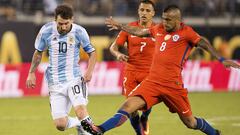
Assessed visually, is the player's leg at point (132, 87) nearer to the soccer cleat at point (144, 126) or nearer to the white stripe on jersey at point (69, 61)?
the soccer cleat at point (144, 126)

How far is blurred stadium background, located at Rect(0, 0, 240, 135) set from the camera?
1769cm

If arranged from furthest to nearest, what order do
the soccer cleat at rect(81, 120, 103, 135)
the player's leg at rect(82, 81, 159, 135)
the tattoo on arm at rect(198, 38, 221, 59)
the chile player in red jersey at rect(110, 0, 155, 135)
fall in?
1. the chile player in red jersey at rect(110, 0, 155, 135)
2. the tattoo on arm at rect(198, 38, 221, 59)
3. the player's leg at rect(82, 81, 159, 135)
4. the soccer cleat at rect(81, 120, 103, 135)

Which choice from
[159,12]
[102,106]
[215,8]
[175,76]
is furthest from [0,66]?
[175,76]

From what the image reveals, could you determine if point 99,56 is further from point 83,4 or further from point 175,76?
point 175,76

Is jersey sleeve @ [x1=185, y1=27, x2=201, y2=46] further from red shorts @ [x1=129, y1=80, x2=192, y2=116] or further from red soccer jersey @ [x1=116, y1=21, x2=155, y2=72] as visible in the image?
red soccer jersey @ [x1=116, y1=21, x2=155, y2=72]

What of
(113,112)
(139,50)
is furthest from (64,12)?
(113,112)

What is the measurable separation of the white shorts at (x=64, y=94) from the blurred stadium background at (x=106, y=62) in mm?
4753

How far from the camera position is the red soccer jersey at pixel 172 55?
10164 mm

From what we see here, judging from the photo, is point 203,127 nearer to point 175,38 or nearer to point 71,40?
point 175,38

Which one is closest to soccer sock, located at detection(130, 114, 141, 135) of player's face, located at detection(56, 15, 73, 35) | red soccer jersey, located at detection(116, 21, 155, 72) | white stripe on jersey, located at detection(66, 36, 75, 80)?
red soccer jersey, located at detection(116, 21, 155, 72)

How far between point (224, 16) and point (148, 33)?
16.1 meters

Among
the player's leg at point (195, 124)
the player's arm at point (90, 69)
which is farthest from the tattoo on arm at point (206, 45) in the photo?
the player's arm at point (90, 69)

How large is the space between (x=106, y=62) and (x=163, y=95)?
11526 millimetres

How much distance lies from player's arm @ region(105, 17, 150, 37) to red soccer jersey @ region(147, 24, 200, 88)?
0.41 m
